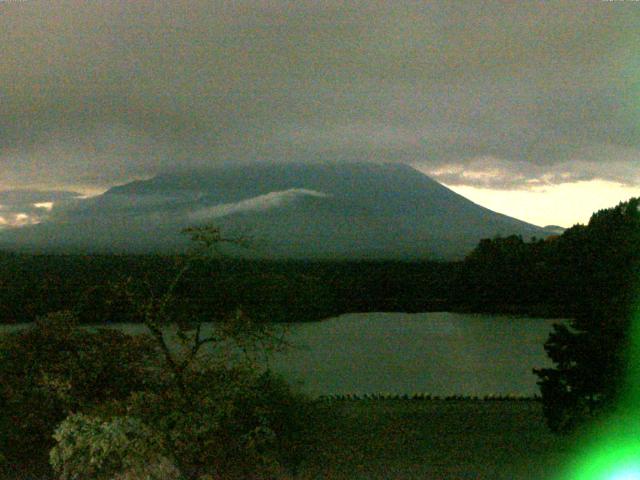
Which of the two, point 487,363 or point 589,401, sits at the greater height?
point 589,401

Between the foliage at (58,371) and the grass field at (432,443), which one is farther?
the grass field at (432,443)

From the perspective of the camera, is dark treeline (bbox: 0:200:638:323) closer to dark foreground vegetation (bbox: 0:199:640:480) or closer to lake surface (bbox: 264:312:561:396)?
dark foreground vegetation (bbox: 0:199:640:480)

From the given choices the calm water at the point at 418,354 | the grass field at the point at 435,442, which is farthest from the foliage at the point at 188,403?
the calm water at the point at 418,354

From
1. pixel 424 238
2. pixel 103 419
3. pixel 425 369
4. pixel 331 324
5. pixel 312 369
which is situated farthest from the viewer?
pixel 424 238

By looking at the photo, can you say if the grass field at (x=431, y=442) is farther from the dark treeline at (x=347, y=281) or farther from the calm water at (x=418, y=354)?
the calm water at (x=418, y=354)

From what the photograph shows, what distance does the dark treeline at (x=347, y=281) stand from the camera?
6.62 metres

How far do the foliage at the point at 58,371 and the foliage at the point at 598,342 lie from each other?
3623 millimetres

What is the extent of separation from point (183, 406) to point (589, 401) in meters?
3.45

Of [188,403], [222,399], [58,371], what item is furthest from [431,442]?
[58,371]

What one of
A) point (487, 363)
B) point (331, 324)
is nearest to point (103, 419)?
point (487, 363)

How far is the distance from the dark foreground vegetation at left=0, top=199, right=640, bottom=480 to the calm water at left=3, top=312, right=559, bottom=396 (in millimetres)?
4408

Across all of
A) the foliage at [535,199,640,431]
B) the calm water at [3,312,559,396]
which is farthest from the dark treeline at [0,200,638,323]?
the calm water at [3,312,559,396]

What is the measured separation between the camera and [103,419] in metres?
5.48

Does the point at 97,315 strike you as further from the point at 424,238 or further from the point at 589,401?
the point at 424,238
